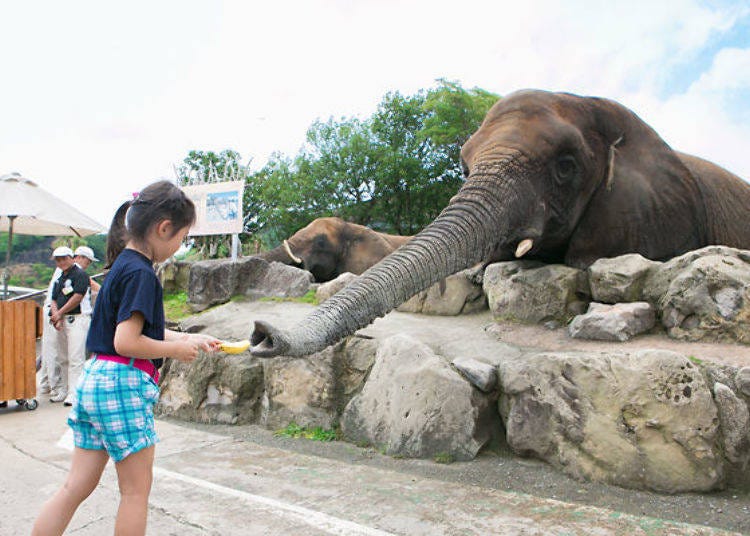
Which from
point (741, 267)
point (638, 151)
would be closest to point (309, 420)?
point (741, 267)

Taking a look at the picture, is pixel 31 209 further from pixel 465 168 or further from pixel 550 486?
pixel 550 486

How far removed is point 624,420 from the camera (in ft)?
11.0

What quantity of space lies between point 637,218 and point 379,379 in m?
2.54

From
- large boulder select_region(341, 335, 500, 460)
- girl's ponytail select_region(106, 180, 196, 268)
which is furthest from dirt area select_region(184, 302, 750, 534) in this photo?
girl's ponytail select_region(106, 180, 196, 268)

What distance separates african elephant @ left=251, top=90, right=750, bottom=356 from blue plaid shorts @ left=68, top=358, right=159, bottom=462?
48.7 inches

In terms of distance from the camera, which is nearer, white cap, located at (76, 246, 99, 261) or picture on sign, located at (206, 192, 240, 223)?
white cap, located at (76, 246, 99, 261)

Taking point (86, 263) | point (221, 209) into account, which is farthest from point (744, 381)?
point (221, 209)

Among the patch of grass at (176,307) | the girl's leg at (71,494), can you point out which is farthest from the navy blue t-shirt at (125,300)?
the patch of grass at (176,307)

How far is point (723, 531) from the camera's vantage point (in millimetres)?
2682

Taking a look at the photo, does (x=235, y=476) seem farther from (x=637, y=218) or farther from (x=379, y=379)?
(x=637, y=218)

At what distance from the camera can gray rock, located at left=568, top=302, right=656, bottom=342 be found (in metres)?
3.96

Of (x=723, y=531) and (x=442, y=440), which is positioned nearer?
(x=723, y=531)

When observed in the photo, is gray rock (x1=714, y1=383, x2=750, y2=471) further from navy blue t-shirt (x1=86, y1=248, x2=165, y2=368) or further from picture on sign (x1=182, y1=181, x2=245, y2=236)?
picture on sign (x1=182, y1=181, x2=245, y2=236)

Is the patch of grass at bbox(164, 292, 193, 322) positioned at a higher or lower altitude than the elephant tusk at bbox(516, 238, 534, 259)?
lower
